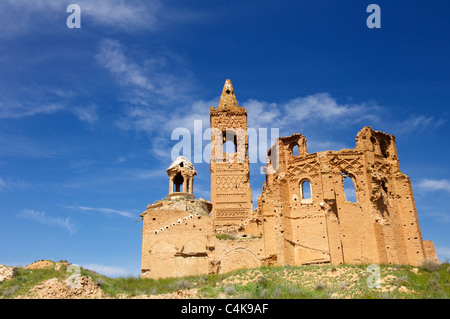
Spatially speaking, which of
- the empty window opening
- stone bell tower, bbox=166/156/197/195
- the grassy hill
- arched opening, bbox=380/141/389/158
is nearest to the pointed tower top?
stone bell tower, bbox=166/156/197/195

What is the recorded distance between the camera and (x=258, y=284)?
23031 millimetres

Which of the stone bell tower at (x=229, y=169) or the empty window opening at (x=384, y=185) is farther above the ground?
the stone bell tower at (x=229, y=169)

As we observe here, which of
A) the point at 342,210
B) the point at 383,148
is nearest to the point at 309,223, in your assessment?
the point at 342,210

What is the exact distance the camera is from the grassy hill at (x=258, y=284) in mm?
21094

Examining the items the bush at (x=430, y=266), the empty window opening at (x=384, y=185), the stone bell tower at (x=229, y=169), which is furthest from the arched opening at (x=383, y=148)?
the stone bell tower at (x=229, y=169)

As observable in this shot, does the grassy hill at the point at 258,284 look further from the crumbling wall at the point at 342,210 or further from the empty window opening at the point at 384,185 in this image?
the empty window opening at the point at 384,185

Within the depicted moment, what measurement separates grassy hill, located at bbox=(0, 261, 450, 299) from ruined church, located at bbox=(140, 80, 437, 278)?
142 centimetres

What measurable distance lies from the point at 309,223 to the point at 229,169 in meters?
12.8

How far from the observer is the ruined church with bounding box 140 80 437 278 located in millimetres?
26875

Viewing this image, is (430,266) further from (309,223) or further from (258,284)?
(258,284)

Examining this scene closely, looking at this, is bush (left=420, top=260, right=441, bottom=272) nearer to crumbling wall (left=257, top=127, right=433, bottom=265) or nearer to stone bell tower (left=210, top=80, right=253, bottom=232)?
crumbling wall (left=257, top=127, right=433, bottom=265)
